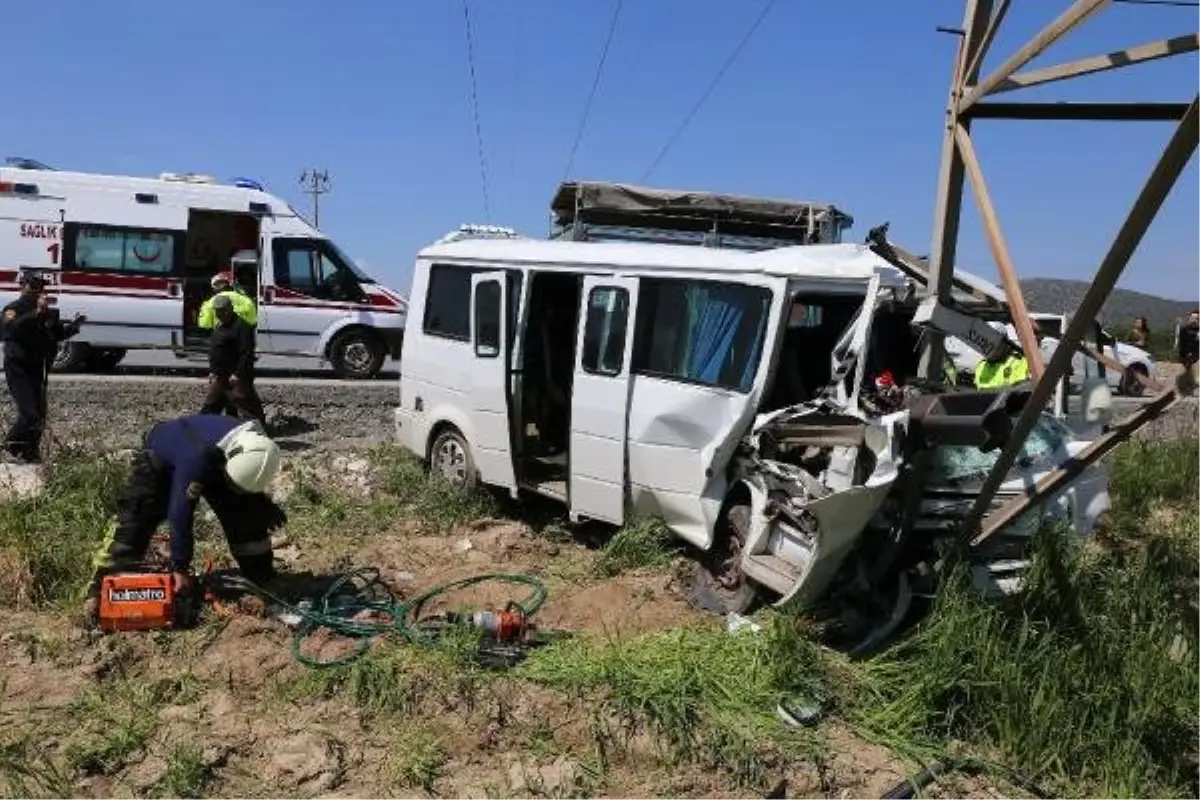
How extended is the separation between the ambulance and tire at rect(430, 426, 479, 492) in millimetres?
6552

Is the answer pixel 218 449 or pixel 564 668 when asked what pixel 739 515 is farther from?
pixel 218 449

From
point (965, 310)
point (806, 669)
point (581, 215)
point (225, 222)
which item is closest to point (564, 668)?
point (806, 669)

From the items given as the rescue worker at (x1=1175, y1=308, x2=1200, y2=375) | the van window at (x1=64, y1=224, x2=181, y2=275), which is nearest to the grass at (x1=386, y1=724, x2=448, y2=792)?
the van window at (x1=64, y1=224, x2=181, y2=275)

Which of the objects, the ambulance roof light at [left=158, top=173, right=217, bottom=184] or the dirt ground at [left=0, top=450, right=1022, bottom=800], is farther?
the ambulance roof light at [left=158, top=173, right=217, bottom=184]

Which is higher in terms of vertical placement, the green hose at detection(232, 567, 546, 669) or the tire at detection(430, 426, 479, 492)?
the tire at detection(430, 426, 479, 492)

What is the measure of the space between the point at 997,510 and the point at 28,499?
6.45m

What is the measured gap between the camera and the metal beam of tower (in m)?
4.35

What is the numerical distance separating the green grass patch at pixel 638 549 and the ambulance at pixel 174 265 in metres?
8.84

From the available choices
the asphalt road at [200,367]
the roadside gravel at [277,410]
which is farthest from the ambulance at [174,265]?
the roadside gravel at [277,410]

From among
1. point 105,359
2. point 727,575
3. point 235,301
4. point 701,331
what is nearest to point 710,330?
point 701,331

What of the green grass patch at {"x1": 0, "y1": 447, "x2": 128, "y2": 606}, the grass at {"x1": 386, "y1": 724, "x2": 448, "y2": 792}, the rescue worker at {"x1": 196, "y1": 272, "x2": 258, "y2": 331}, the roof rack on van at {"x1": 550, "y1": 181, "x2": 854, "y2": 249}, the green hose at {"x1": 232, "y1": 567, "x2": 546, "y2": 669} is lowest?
the grass at {"x1": 386, "y1": 724, "x2": 448, "y2": 792}

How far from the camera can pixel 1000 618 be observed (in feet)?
17.6

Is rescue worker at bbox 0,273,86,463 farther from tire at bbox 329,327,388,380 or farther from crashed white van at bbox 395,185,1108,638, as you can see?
tire at bbox 329,327,388,380

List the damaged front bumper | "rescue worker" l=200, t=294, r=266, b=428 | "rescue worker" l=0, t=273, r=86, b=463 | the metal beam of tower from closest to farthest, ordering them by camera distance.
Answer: the metal beam of tower < the damaged front bumper < "rescue worker" l=0, t=273, r=86, b=463 < "rescue worker" l=200, t=294, r=266, b=428
